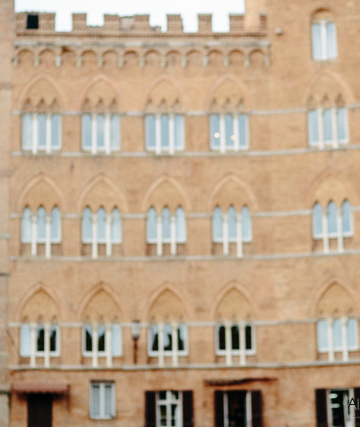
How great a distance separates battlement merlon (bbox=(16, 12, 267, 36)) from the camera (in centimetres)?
3612

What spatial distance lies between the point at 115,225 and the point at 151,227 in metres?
1.30

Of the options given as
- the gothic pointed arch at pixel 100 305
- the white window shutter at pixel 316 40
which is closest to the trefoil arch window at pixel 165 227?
the gothic pointed arch at pixel 100 305

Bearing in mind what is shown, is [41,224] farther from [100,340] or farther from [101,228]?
[100,340]

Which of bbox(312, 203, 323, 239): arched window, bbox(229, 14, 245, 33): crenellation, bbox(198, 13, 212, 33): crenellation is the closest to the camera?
bbox(312, 203, 323, 239): arched window

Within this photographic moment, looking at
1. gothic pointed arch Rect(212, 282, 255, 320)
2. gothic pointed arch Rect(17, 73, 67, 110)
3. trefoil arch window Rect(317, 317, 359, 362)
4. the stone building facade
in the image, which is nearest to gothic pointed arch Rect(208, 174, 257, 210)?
the stone building facade

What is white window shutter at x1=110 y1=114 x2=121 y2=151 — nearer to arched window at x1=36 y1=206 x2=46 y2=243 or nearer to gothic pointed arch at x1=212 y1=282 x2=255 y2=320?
arched window at x1=36 y1=206 x2=46 y2=243

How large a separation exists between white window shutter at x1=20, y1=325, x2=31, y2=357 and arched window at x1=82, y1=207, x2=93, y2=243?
3725mm

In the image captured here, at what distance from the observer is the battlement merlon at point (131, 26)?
36125 millimetres

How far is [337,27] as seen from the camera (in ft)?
118

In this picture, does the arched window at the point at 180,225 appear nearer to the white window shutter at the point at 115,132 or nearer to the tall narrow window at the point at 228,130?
the tall narrow window at the point at 228,130

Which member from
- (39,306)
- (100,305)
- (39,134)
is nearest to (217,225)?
(100,305)

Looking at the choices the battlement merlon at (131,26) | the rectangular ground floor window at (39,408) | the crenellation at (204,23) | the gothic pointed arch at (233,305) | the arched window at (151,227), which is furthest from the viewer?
the crenellation at (204,23)

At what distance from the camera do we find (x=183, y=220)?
35.4 meters

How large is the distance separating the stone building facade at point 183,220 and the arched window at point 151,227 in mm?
80
